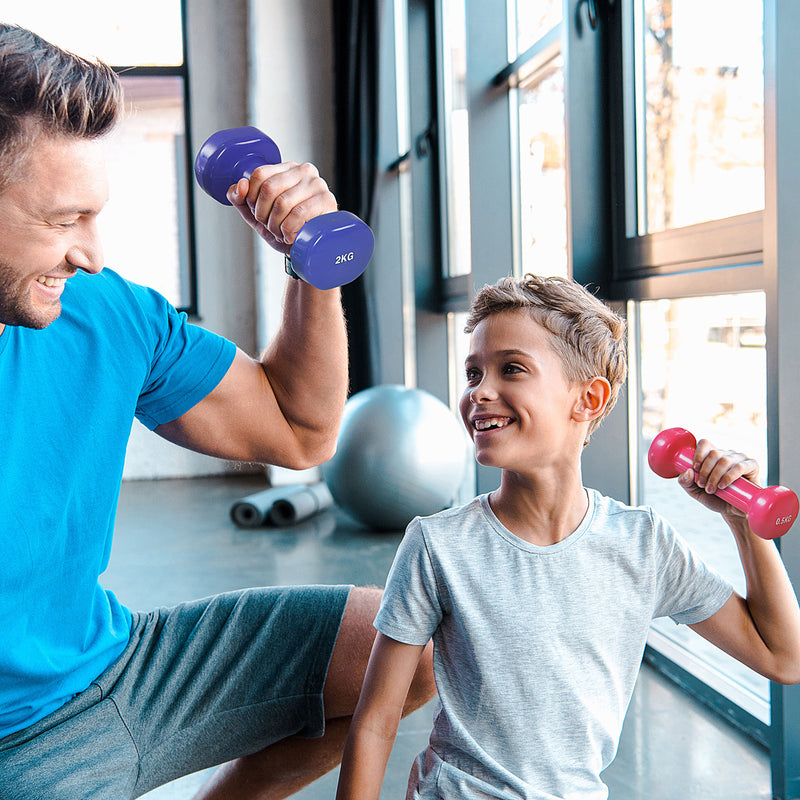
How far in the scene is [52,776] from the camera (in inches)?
41.7

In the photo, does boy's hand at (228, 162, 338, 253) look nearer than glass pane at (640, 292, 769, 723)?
Yes

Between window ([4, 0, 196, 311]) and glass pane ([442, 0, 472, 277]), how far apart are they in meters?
2.25

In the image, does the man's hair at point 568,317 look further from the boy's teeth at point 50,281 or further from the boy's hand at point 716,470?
the boy's teeth at point 50,281

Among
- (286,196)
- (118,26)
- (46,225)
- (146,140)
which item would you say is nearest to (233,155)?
(286,196)

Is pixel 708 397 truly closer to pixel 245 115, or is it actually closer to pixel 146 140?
pixel 245 115

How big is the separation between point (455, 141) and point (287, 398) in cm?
285

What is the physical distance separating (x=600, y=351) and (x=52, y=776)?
2.81 ft

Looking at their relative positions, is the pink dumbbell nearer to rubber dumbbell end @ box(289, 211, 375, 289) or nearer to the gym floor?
rubber dumbbell end @ box(289, 211, 375, 289)

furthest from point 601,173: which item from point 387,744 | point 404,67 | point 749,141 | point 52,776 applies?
point 404,67

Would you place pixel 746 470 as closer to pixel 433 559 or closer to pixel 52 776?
pixel 433 559

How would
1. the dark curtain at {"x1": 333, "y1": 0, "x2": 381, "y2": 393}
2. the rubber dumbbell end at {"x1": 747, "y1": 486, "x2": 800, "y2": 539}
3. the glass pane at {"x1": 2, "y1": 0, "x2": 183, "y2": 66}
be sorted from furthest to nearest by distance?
the glass pane at {"x1": 2, "y1": 0, "x2": 183, "y2": 66} → the dark curtain at {"x1": 333, "y1": 0, "x2": 381, "y2": 393} → the rubber dumbbell end at {"x1": 747, "y1": 486, "x2": 800, "y2": 539}

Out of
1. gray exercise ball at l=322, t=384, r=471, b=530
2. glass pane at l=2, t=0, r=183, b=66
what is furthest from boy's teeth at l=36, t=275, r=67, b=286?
glass pane at l=2, t=0, r=183, b=66

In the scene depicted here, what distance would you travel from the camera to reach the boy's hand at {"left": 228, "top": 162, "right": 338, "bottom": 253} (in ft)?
3.41

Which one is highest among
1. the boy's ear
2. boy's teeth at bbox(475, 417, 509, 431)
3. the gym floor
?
the boy's ear
